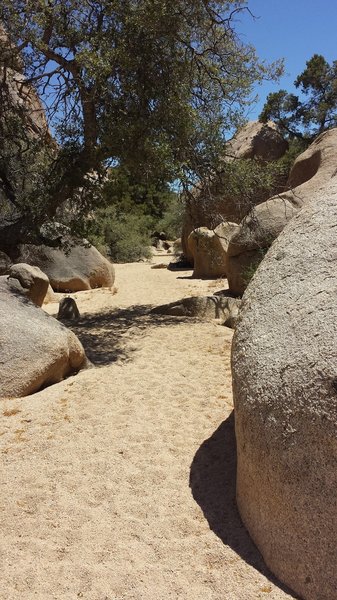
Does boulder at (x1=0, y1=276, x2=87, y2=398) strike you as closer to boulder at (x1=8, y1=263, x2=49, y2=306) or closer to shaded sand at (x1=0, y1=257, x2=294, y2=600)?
shaded sand at (x1=0, y1=257, x2=294, y2=600)

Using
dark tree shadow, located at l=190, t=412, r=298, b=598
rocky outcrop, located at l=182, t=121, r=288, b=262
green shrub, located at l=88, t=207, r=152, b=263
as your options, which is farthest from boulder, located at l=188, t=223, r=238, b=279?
dark tree shadow, located at l=190, t=412, r=298, b=598

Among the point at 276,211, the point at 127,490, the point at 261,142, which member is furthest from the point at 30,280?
the point at 261,142

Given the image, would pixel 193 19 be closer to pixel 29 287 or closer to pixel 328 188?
pixel 29 287

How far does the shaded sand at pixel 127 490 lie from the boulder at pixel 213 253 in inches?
274

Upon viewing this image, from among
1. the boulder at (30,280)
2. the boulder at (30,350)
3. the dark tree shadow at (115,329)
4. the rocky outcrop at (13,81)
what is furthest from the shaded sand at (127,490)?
the rocky outcrop at (13,81)

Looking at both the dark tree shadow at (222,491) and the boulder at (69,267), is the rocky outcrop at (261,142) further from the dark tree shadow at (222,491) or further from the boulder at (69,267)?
the dark tree shadow at (222,491)

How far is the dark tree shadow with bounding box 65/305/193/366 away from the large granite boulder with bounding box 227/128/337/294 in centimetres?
196

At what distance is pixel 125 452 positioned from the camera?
4.16 metres

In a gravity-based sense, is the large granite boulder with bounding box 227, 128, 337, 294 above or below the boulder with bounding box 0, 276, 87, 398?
above

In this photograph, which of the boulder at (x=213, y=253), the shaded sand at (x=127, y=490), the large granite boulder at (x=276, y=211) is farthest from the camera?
the boulder at (x=213, y=253)

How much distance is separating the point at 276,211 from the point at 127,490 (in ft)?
23.4

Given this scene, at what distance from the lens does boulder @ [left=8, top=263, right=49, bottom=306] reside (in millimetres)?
8766

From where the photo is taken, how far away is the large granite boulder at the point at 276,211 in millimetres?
9180

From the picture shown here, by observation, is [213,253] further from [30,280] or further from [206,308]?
[30,280]
